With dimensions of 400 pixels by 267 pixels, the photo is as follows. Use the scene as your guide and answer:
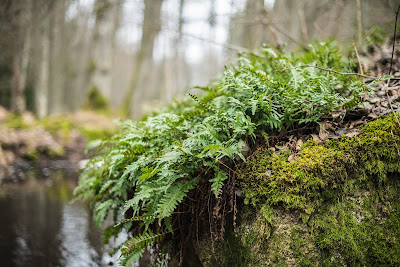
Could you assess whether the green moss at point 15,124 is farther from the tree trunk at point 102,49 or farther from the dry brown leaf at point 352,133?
the dry brown leaf at point 352,133

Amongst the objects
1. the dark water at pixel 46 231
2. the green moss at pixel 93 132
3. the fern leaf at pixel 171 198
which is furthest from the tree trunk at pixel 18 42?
the fern leaf at pixel 171 198

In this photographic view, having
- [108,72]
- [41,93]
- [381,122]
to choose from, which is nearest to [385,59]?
[381,122]

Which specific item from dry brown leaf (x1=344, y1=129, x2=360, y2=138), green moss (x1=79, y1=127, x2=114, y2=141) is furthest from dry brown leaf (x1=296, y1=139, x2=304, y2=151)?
green moss (x1=79, y1=127, x2=114, y2=141)

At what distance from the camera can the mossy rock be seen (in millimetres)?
1984

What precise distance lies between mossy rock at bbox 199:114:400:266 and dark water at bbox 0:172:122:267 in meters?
2.22

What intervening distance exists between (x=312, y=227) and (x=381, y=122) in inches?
46.0

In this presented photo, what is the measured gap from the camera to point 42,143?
9781mm

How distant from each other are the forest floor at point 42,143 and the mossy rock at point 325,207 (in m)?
7.81

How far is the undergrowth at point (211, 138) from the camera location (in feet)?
6.84

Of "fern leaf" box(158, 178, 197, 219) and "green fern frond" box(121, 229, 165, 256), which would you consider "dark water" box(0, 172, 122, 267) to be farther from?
"fern leaf" box(158, 178, 197, 219)

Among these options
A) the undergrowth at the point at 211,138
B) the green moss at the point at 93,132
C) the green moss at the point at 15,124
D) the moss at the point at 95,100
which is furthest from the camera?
the moss at the point at 95,100

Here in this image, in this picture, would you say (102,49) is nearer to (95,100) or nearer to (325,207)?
(95,100)

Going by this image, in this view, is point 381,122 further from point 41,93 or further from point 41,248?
point 41,93

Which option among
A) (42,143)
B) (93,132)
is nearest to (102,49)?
(93,132)
